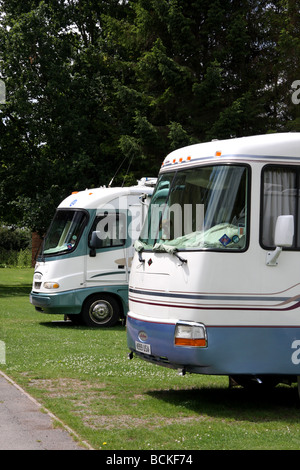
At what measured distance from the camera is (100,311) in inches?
719

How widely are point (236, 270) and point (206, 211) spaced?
2.46 ft

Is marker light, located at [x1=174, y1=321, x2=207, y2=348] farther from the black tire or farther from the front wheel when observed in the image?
the black tire

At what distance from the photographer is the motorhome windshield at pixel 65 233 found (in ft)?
59.5

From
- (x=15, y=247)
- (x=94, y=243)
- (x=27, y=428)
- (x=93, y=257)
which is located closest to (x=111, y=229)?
(x=94, y=243)

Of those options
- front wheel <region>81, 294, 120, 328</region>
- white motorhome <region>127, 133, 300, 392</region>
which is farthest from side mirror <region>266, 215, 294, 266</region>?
front wheel <region>81, 294, 120, 328</region>

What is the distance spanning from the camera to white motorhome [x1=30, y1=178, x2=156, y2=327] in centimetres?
1795

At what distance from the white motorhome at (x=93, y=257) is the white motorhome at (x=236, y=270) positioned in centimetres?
918

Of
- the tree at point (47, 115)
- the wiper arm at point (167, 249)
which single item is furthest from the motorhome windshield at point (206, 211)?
the tree at point (47, 115)

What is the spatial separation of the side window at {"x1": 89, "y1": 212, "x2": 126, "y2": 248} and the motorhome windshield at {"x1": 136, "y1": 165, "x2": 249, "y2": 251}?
889 cm

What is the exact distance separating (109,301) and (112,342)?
3534mm

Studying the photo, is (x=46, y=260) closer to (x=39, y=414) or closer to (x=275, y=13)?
(x=39, y=414)

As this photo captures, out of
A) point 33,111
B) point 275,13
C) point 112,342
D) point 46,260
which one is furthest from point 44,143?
point 112,342

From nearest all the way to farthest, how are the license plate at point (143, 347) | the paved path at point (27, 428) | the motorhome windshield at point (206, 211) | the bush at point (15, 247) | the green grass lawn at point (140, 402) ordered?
1. the paved path at point (27, 428)
2. the green grass lawn at point (140, 402)
3. the motorhome windshield at point (206, 211)
4. the license plate at point (143, 347)
5. the bush at point (15, 247)

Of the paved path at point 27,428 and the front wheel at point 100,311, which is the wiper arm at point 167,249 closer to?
the paved path at point 27,428
